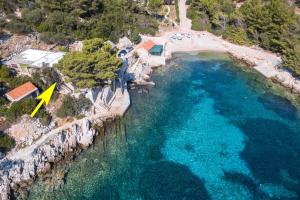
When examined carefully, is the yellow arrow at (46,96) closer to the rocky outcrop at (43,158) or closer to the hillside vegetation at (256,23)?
the rocky outcrop at (43,158)

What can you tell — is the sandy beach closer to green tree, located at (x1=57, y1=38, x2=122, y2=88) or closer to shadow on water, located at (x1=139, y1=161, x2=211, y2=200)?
green tree, located at (x1=57, y1=38, x2=122, y2=88)

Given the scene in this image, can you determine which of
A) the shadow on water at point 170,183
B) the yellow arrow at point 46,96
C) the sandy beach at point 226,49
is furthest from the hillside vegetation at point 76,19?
the shadow on water at point 170,183

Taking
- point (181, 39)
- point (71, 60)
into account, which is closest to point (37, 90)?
point (71, 60)

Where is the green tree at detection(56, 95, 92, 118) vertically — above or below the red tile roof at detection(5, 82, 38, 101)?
below

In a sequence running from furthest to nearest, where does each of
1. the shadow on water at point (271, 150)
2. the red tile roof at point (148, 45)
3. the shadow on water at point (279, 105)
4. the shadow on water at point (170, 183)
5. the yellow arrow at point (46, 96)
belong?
the red tile roof at point (148, 45) → the shadow on water at point (279, 105) → the yellow arrow at point (46, 96) → the shadow on water at point (271, 150) → the shadow on water at point (170, 183)

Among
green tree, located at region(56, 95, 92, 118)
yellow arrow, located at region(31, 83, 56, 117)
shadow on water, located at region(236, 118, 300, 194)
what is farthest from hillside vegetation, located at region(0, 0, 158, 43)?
shadow on water, located at region(236, 118, 300, 194)
